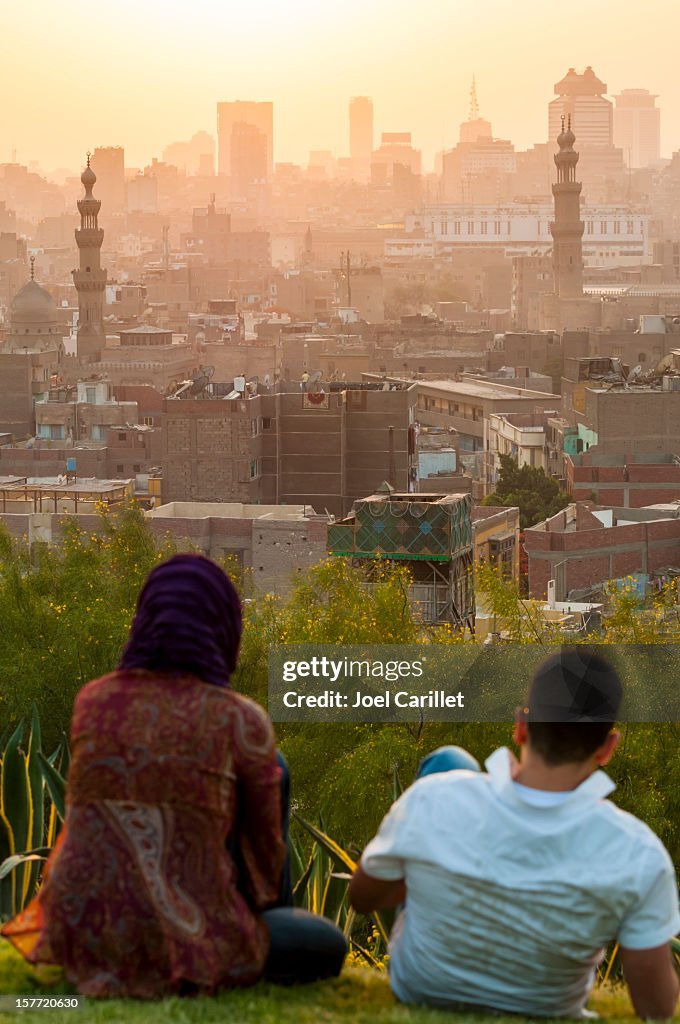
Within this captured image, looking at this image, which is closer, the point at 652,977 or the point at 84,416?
the point at 652,977

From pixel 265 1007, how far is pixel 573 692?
2.05ft

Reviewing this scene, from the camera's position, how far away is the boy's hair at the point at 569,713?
9.34 feet

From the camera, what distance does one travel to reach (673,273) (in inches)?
3312

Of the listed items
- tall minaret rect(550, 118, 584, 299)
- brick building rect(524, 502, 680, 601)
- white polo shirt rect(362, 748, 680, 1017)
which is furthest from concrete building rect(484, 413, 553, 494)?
white polo shirt rect(362, 748, 680, 1017)

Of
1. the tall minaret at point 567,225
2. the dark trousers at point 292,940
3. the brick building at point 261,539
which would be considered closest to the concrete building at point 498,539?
the brick building at point 261,539

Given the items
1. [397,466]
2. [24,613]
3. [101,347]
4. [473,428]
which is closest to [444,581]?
[24,613]

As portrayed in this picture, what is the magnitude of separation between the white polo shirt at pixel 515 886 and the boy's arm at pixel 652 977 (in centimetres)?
2

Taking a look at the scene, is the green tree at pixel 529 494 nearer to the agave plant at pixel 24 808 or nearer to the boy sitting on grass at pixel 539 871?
the agave plant at pixel 24 808

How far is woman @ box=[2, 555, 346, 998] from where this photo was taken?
291 centimetres

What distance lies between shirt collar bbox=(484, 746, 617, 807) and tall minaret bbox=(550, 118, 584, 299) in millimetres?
53083

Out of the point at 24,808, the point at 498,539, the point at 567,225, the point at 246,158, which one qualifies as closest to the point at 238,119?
the point at 246,158

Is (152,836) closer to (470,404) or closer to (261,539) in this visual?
(261,539)

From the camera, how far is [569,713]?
2.85m

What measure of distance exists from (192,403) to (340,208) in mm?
127746
